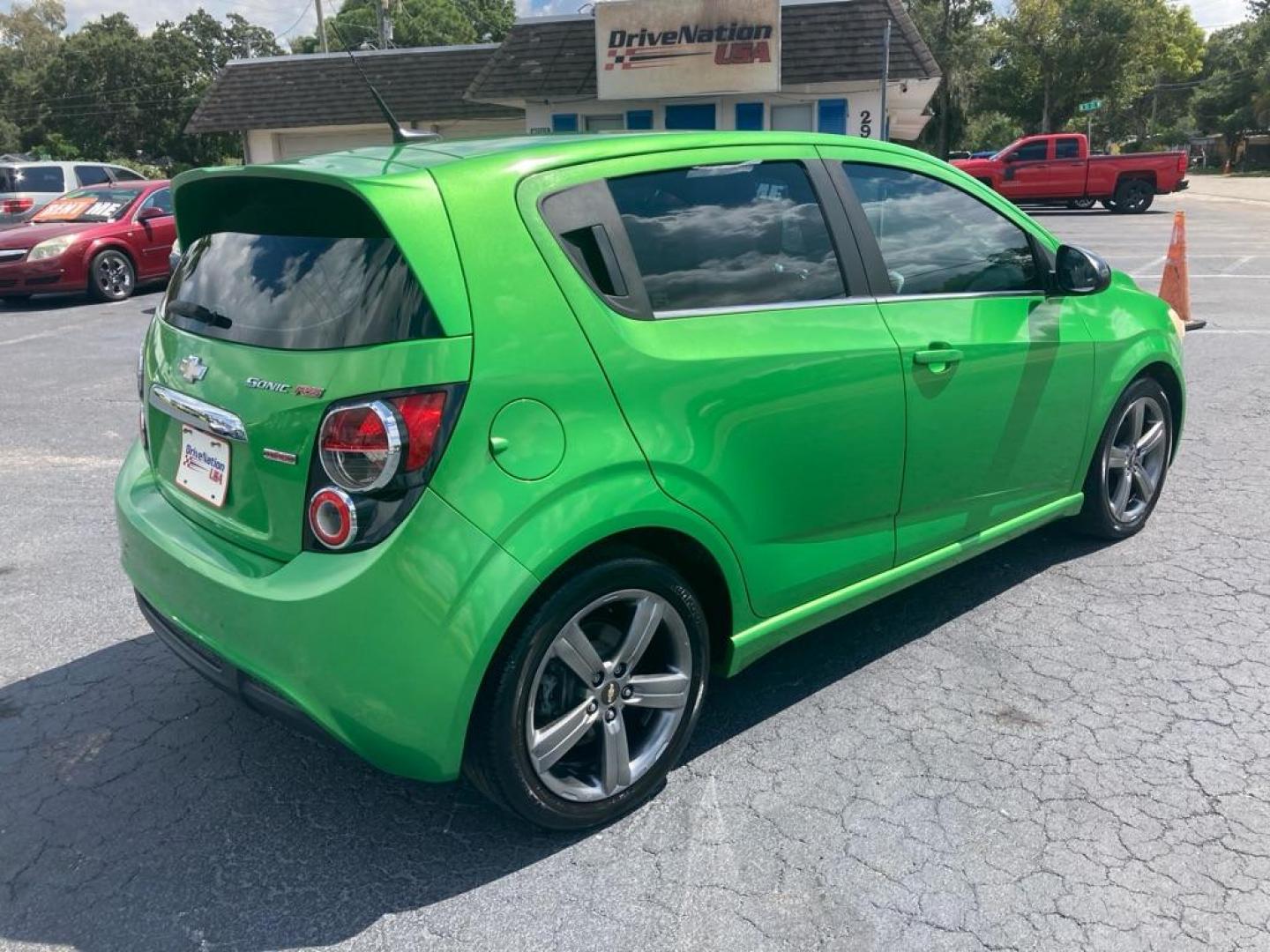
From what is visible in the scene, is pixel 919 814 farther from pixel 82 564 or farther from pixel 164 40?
pixel 164 40

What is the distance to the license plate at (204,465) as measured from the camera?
2695 mm

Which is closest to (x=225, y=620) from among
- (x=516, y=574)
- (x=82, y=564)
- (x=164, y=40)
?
(x=516, y=574)

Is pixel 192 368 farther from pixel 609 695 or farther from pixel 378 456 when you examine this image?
pixel 609 695

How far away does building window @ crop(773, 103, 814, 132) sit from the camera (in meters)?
21.1

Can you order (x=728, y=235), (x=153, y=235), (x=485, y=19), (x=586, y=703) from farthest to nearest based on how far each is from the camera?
(x=485, y=19), (x=153, y=235), (x=728, y=235), (x=586, y=703)

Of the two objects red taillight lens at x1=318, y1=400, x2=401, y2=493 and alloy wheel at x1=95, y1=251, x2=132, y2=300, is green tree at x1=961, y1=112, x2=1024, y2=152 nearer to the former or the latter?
alloy wheel at x1=95, y1=251, x2=132, y2=300

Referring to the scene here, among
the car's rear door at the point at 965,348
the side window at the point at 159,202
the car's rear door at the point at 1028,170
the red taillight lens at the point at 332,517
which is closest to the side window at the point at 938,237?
the car's rear door at the point at 965,348

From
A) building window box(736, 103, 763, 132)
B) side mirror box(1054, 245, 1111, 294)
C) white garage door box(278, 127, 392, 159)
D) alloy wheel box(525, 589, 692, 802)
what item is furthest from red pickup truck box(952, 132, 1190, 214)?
alloy wheel box(525, 589, 692, 802)

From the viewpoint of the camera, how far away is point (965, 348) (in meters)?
3.51

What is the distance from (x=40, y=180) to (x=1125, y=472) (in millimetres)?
18536

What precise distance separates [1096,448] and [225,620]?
137 inches

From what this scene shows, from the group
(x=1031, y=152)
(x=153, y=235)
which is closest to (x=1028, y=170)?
(x=1031, y=152)

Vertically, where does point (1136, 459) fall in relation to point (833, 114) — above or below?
below

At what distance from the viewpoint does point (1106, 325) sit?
419cm
